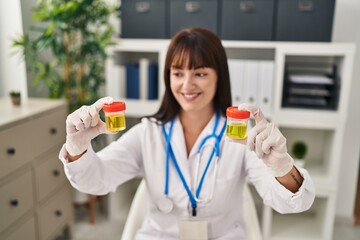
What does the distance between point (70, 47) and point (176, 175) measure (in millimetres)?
1136

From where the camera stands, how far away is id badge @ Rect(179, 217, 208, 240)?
1.17m

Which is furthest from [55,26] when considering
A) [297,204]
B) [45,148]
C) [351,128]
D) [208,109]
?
[351,128]

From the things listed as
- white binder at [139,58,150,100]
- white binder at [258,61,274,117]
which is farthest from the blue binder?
white binder at [258,61,274,117]

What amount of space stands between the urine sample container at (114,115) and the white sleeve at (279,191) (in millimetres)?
482

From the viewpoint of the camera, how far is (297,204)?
97 centimetres

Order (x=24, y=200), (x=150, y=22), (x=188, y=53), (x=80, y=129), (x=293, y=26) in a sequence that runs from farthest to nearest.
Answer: (x=150, y=22), (x=293, y=26), (x=24, y=200), (x=188, y=53), (x=80, y=129)

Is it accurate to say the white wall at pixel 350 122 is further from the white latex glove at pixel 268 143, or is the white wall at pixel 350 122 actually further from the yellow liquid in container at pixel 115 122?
the yellow liquid in container at pixel 115 122

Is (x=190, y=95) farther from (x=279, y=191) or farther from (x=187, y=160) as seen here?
(x=279, y=191)

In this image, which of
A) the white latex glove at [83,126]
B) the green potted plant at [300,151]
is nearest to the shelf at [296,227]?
the green potted plant at [300,151]

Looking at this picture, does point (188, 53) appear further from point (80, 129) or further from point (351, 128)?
point (351, 128)

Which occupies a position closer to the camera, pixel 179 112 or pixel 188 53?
pixel 188 53

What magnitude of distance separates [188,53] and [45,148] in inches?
40.5

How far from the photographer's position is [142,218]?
4.54ft

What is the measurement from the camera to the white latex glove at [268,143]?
0.83 meters
